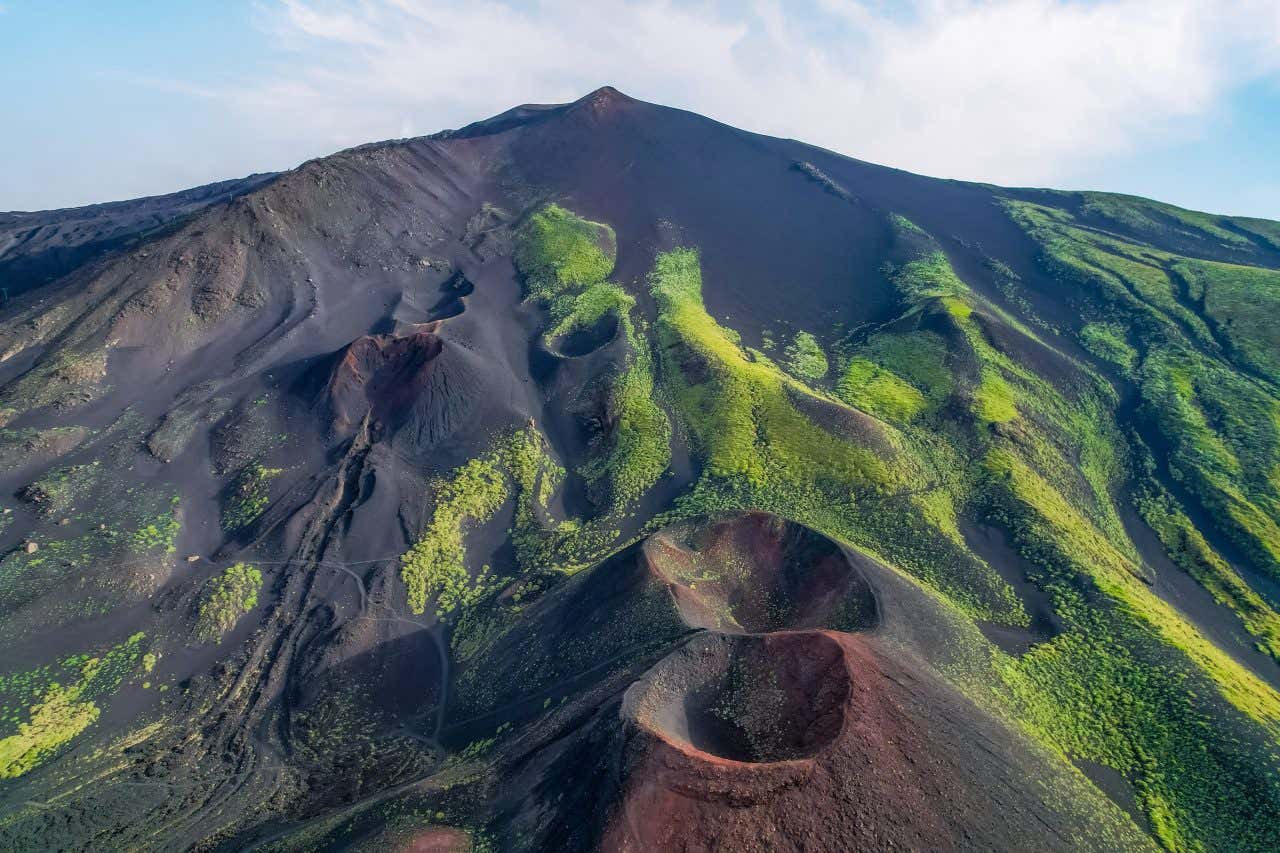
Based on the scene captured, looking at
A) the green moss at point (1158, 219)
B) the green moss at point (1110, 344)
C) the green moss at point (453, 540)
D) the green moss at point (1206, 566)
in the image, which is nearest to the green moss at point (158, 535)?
the green moss at point (453, 540)

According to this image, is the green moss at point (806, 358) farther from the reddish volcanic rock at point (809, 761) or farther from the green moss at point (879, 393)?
the reddish volcanic rock at point (809, 761)

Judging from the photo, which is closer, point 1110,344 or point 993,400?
point 993,400

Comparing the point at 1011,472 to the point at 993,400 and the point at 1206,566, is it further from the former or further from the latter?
the point at 1206,566

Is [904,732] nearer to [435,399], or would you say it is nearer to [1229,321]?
[435,399]

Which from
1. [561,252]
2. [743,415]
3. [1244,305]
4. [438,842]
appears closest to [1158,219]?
[1244,305]

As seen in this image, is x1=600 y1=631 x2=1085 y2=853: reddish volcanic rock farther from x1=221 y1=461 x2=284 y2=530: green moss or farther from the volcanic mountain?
x1=221 y1=461 x2=284 y2=530: green moss

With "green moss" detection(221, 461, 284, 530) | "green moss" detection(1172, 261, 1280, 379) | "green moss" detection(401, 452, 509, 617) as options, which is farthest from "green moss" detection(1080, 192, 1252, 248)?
"green moss" detection(221, 461, 284, 530)

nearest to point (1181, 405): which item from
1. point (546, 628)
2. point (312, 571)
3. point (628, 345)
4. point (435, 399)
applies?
point (628, 345)
